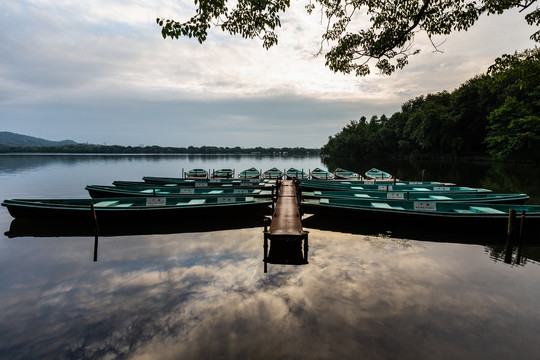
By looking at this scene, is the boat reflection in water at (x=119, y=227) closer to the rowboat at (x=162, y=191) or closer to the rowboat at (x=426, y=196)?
the rowboat at (x=162, y=191)

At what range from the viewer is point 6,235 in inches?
480

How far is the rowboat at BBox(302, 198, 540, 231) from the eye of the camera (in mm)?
11398

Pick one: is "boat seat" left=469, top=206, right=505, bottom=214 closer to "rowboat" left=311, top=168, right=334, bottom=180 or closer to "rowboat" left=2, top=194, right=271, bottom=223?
"rowboat" left=2, top=194, right=271, bottom=223

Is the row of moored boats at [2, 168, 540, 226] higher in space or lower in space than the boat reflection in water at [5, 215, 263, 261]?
higher

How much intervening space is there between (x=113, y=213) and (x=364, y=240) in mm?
12448

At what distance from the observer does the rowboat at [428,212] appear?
11398 mm

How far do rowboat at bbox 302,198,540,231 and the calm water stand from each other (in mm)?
1264

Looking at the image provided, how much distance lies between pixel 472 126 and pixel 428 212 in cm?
6815

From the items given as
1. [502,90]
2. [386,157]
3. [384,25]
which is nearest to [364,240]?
[384,25]

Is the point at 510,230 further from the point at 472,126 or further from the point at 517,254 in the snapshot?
the point at 472,126

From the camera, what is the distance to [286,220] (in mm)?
11023

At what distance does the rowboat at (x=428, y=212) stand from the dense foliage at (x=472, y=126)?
20.4ft

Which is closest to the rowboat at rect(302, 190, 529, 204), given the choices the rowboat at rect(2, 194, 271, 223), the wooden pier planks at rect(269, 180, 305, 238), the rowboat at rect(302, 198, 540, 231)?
the rowboat at rect(302, 198, 540, 231)

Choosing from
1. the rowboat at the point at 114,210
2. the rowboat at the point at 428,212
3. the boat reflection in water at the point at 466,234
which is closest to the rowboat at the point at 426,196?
the rowboat at the point at 428,212
